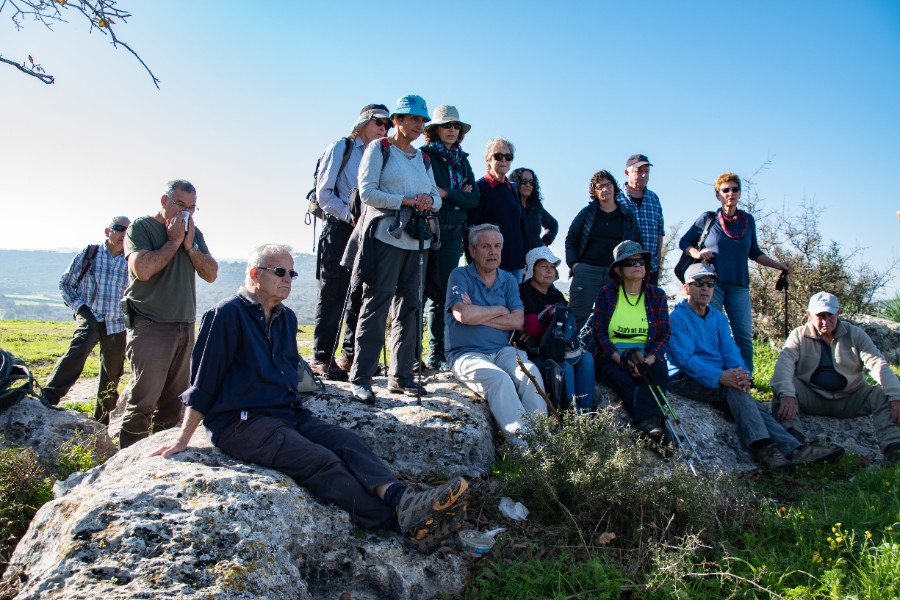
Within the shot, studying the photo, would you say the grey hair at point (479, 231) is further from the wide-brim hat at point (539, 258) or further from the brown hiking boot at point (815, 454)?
the brown hiking boot at point (815, 454)

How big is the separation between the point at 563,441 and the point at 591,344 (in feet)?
7.55

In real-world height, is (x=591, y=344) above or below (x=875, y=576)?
above

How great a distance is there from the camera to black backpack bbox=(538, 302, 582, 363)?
597 cm

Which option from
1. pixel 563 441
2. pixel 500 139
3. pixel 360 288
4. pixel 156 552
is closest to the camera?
pixel 156 552

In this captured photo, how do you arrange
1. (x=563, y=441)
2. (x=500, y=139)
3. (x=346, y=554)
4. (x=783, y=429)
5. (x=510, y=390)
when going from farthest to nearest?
(x=500, y=139) → (x=783, y=429) → (x=510, y=390) → (x=563, y=441) → (x=346, y=554)

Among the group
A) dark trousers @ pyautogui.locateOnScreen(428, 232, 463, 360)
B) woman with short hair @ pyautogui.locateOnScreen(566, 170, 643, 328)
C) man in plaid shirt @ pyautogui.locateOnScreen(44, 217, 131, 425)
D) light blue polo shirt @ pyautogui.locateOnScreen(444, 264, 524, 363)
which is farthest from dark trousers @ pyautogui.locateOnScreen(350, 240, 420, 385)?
man in plaid shirt @ pyautogui.locateOnScreen(44, 217, 131, 425)

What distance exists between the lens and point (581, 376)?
6113mm

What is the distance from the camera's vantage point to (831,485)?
568 centimetres

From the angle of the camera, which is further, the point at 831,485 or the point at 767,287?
the point at 767,287

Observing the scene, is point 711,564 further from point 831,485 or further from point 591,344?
point 591,344

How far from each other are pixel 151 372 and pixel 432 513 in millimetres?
2883

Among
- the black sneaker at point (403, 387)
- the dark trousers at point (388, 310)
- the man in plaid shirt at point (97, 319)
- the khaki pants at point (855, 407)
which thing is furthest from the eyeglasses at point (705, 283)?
the man in plaid shirt at point (97, 319)

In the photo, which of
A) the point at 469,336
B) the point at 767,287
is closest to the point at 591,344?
the point at 469,336

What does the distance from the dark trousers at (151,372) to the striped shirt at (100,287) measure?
1635 millimetres
